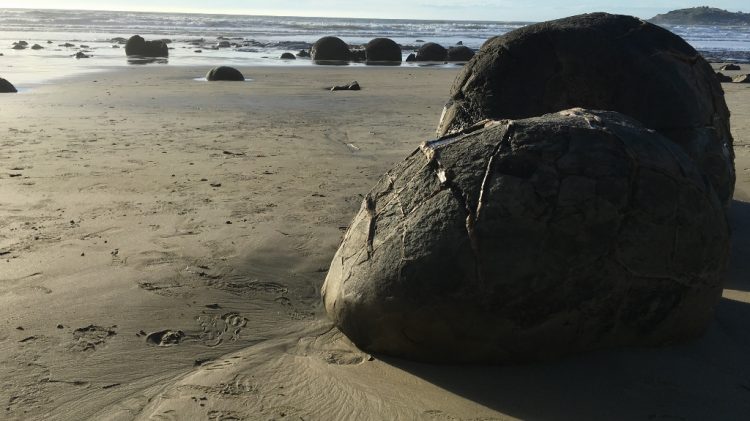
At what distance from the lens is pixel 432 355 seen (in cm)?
299

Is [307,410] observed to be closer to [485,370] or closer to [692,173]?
[485,370]

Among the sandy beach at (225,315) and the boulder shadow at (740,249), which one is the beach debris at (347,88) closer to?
the sandy beach at (225,315)

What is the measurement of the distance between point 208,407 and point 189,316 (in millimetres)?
896

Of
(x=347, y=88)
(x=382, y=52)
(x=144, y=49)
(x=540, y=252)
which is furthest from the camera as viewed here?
(x=144, y=49)

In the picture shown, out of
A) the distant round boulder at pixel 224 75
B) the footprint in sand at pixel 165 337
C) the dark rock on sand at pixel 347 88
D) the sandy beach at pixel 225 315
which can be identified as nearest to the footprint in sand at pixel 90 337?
the sandy beach at pixel 225 315

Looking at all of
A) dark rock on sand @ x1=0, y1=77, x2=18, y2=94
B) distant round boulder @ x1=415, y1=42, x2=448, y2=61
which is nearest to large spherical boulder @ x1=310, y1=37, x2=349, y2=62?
distant round boulder @ x1=415, y1=42, x2=448, y2=61

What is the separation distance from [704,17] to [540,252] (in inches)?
3847

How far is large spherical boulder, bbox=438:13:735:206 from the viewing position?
4781mm

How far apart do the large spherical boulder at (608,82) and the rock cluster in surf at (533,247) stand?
5.18 ft

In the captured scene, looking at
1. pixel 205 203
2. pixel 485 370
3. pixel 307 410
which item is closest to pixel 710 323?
pixel 485 370

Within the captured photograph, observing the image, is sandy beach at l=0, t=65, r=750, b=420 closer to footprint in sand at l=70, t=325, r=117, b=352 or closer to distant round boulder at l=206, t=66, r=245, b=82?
footprint in sand at l=70, t=325, r=117, b=352

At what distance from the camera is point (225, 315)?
11.7 ft

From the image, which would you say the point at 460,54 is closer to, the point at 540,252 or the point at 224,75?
the point at 224,75

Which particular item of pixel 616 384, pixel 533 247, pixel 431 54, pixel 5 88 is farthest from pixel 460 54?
pixel 616 384
